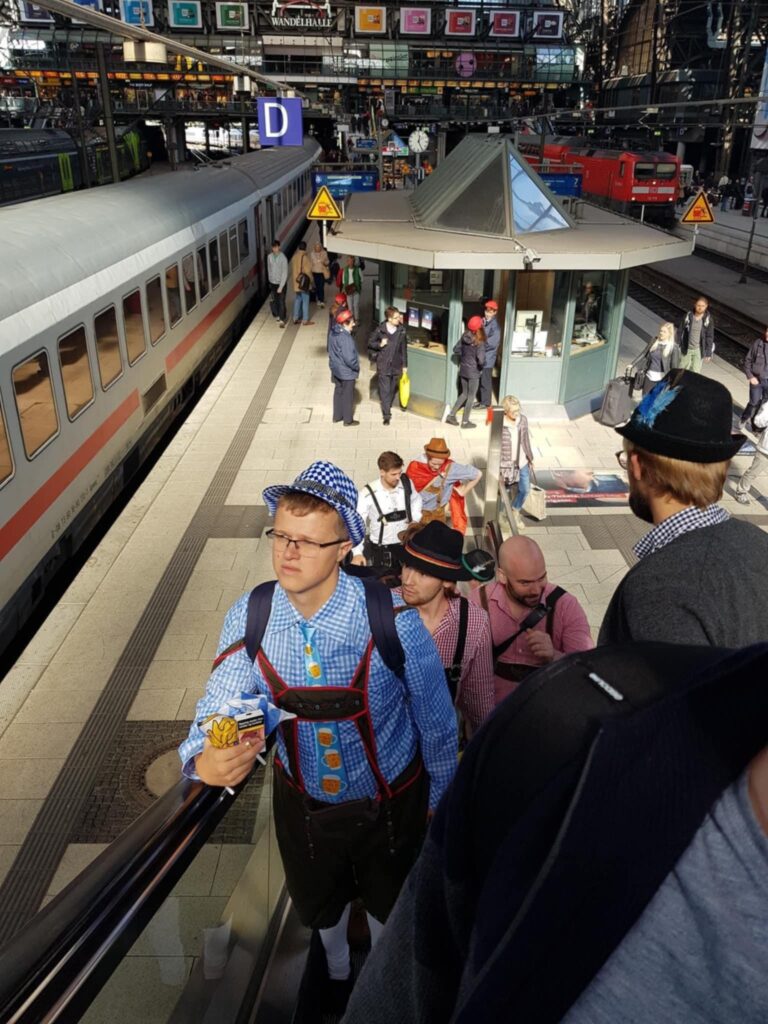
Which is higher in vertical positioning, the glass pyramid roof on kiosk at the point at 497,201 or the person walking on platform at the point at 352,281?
the glass pyramid roof on kiosk at the point at 497,201

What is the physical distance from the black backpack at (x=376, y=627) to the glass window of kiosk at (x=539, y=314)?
1029 cm

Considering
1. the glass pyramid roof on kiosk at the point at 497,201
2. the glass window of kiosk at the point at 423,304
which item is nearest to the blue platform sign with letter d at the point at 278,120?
the glass pyramid roof on kiosk at the point at 497,201

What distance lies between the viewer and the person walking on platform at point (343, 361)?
11.3m

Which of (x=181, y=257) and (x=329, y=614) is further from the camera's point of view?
(x=181, y=257)

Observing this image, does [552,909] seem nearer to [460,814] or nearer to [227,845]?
[460,814]

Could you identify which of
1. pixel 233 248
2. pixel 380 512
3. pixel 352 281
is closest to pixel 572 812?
pixel 380 512

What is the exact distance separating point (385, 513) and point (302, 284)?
12.9 metres

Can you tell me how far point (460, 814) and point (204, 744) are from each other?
5.13 ft

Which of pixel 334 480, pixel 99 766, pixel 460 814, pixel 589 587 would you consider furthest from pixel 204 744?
pixel 589 587

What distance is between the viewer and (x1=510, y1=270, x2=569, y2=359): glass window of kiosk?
39.8 feet

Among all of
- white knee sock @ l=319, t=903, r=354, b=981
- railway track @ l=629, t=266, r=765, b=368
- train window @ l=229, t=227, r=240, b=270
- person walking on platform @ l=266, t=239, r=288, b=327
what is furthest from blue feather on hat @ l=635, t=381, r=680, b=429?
railway track @ l=629, t=266, r=765, b=368

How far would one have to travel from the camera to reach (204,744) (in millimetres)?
2320

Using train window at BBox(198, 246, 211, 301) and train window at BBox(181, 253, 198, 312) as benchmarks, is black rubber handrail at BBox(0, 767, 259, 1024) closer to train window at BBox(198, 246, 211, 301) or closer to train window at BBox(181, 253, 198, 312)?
train window at BBox(181, 253, 198, 312)

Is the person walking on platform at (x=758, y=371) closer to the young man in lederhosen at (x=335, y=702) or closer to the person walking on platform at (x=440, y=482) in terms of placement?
the person walking on platform at (x=440, y=482)
